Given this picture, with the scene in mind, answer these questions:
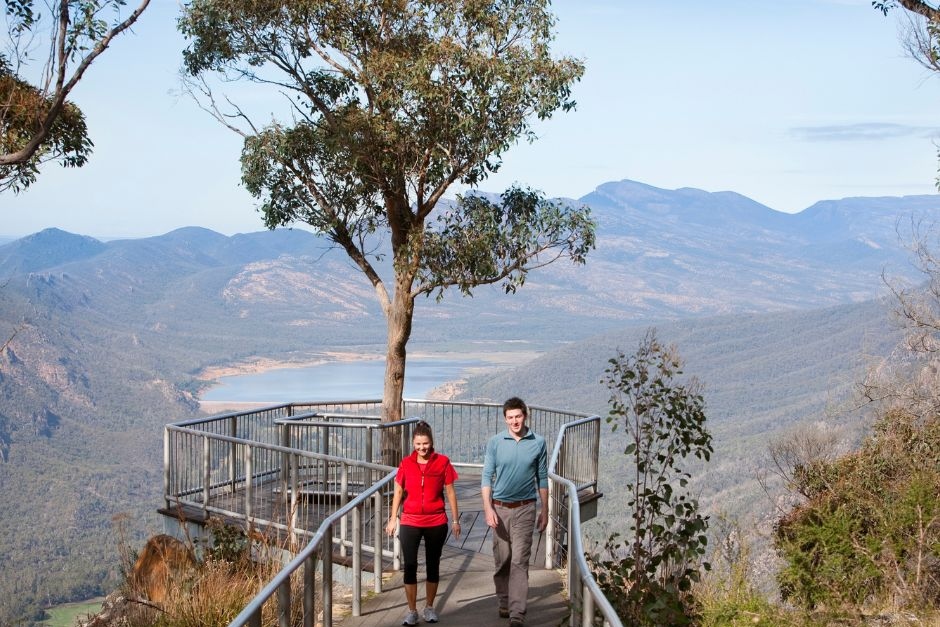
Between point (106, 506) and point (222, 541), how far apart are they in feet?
486

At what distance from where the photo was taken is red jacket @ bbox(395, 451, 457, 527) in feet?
26.9

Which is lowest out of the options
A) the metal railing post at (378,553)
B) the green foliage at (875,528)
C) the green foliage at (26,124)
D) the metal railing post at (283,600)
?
the green foliage at (875,528)

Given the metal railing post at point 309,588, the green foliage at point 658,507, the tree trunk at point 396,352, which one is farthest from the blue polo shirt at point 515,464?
the tree trunk at point 396,352

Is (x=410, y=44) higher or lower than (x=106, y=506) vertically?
higher

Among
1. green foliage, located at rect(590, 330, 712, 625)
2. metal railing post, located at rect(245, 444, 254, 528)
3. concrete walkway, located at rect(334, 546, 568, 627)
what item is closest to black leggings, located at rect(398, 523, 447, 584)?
concrete walkway, located at rect(334, 546, 568, 627)

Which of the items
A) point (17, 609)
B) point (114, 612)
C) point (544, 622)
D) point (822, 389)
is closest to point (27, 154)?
point (114, 612)

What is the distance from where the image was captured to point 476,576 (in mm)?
10500

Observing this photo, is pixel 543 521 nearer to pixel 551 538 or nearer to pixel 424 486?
pixel 424 486

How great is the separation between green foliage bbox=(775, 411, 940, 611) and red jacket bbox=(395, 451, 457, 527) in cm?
663

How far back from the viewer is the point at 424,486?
8242mm

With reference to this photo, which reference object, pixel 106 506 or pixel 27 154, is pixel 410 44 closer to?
pixel 27 154

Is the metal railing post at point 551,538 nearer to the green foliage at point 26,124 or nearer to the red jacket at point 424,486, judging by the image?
the red jacket at point 424,486

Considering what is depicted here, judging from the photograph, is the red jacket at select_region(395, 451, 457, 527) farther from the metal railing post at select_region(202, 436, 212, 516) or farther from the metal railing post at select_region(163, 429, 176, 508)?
the metal railing post at select_region(163, 429, 176, 508)

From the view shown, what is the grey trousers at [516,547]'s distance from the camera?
324 inches
